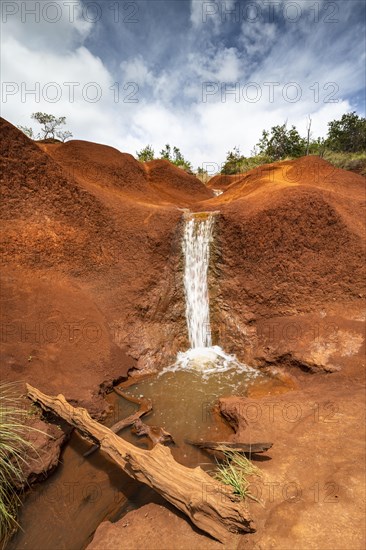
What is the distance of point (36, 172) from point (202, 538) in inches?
461

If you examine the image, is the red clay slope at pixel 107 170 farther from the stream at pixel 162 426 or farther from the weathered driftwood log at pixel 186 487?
the weathered driftwood log at pixel 186 487

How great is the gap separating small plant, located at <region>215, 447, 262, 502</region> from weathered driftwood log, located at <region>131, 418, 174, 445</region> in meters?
1.22

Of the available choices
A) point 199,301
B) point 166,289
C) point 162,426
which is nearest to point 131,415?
point 162,426

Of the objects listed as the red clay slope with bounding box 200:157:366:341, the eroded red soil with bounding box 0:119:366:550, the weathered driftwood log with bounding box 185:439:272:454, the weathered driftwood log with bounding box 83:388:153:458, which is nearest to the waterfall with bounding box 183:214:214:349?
the eroded red soil with bounding box 0:119:366:550

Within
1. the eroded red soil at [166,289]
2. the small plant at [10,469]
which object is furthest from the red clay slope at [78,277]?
the small plant at [10,469]

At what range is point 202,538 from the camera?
3.29m

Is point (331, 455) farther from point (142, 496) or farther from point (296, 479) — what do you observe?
point (142, 496)

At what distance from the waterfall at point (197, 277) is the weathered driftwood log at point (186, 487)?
19.7 ft

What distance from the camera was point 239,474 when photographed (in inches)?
164

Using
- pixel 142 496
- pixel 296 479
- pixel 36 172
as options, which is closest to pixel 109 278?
pixel 36 172

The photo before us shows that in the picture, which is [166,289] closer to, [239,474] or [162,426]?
[162,426]

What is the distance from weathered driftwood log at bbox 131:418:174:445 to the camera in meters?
5.59

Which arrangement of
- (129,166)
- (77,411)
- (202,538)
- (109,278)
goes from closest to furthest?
(202,538) → (77,411) → (109,278) → (129,166)

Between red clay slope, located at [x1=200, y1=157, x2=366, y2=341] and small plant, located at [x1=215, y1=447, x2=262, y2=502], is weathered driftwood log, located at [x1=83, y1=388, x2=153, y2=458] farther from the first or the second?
red clay slope, located at [x1=200, y1=157, x2=366, y2=341]
